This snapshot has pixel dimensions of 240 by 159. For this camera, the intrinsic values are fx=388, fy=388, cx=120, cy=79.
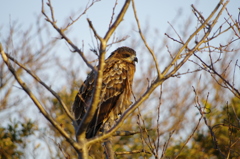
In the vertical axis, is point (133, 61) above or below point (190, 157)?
above

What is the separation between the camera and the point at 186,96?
1273 centimetres

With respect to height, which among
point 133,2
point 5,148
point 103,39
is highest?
point 5,148

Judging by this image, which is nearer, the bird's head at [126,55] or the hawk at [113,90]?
the hawk at [113,90]

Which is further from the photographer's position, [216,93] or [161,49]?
[161,49]

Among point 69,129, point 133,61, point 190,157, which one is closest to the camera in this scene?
point 133,61

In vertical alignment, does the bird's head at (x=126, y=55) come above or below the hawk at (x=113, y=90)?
above

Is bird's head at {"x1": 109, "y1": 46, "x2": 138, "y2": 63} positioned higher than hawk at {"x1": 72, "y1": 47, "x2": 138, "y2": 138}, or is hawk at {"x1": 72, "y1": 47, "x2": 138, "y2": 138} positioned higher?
bird's head at {"x1": 109, "y1": 46, "x2": 138, "y2": 63}

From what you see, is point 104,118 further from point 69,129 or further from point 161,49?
point 161,49

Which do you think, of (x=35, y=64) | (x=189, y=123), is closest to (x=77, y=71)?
(x=35, y=64)

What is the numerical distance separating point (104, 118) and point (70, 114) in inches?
116

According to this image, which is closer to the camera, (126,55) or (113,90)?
(113,90)

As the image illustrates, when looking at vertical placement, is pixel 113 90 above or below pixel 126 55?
below

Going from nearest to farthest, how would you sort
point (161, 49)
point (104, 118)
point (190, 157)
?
point (104, 118) < point (190, 157) < point (161, 49)

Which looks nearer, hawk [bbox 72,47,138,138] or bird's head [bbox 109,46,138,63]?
hawk [bbox 72,47,138,138]
